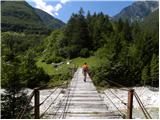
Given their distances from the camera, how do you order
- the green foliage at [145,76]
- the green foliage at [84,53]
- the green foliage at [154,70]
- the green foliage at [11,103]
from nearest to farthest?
the green foliage at [11,103] → the green foliage at [154,70] → the green foliage at [145,76] → the green foliage at [84,53]

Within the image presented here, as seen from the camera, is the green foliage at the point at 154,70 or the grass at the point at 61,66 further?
the grass at the point at 61,66

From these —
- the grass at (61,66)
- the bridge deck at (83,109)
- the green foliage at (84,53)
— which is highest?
the green foliage at (84,53)

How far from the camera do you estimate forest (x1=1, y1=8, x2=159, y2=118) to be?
43.1 m

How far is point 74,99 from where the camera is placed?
18719 mm

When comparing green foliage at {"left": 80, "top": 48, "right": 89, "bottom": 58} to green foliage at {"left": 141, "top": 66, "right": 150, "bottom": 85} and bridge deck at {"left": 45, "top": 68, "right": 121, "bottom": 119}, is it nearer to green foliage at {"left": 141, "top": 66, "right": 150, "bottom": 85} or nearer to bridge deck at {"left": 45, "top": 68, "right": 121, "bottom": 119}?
green foliage at {"left": 141, "top": 66, "right": 150, "bottom": 85}

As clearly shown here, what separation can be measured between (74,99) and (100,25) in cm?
9736

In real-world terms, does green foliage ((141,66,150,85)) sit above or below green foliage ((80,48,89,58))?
below

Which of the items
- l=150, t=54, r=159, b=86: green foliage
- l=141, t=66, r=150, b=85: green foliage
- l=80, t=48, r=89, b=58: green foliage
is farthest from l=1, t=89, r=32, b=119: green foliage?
l=80, t=48, r=89, b=58: green foliage

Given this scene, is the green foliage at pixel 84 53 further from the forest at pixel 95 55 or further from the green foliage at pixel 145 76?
the green foliage at pixel 145 76

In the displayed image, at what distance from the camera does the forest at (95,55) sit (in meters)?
43.1

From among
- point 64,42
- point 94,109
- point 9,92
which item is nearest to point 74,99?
point 94,109

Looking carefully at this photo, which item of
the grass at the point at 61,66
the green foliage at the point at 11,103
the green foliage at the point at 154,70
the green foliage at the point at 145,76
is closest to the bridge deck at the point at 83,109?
the green foliage at the point at 11,103

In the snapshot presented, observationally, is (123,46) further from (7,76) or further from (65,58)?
(7,76)

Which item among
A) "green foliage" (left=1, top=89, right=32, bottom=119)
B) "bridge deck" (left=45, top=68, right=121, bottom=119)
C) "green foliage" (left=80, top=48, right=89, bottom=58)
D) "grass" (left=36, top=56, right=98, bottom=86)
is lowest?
"green foliage" (left=1, top=89, right=32, bottom=119)
